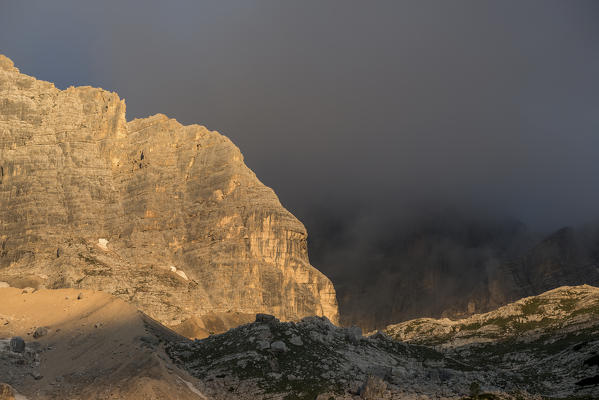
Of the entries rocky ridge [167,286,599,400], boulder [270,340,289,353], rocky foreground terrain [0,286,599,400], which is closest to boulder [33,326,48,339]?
rocky foreground terrain [0,286,599,400]

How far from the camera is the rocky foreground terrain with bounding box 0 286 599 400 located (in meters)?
63.8

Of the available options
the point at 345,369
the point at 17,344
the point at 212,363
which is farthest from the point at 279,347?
the point at 17,344

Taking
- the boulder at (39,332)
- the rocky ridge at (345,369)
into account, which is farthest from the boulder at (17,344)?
the rocky ridge at (345,369)

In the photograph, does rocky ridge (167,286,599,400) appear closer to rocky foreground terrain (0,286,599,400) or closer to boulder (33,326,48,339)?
rocky foreground terrain (0,286,599,400)

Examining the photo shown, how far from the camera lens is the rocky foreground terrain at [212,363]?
2511 inches

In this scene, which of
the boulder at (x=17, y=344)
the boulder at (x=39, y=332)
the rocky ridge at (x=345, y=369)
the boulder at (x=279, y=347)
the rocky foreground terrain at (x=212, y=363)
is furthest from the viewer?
the boulder at (x=279, y=347)

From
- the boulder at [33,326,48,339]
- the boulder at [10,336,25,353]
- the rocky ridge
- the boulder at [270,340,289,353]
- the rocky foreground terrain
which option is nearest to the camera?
the rocky foreground terrain

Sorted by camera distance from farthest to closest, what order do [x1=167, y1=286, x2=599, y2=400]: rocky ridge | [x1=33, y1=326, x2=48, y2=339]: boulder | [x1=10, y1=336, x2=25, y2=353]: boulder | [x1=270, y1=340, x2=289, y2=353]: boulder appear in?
[x1=270, y1=340, x2=289, y2=353]: boulder < [x1=33, y1=326, x2=48, y2=339]: boulder < [x1=10, y1=336, x2=25, y2=353]: boulder < [x1=167, y1=286, x2=599, y2=400]: rocky ridge

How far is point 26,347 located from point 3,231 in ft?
421

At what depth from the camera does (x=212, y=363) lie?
7362 cm

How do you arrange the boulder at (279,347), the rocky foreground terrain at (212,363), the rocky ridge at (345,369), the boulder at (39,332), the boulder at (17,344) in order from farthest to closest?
the boulder at (279,347), the boulder at (39,332), the boulder at (17,344), the rocky ridge at (345,369), the rocky foreground terrain at (212,363)

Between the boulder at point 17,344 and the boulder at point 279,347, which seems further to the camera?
the boulder at point 279,347

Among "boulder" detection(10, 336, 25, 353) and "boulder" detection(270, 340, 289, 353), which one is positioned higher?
"boulder" detection(270, 340, 289, 353)

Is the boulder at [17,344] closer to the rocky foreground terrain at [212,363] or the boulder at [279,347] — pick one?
the rocky foreground terrain at [212,363]
